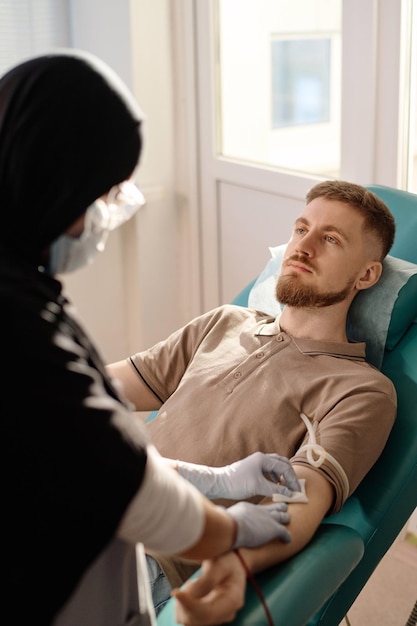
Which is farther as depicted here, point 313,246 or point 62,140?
point 313,246

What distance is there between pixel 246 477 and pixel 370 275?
591 mm

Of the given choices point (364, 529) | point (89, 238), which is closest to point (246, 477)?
point (364, 529)

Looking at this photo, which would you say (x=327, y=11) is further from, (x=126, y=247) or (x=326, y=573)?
(x=326, y=573)

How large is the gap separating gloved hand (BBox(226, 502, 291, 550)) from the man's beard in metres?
0.54

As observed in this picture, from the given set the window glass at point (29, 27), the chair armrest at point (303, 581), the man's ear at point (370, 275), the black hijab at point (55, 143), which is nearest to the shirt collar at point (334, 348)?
the man's ear at point (370, 275)

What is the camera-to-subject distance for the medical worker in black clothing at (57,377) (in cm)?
101

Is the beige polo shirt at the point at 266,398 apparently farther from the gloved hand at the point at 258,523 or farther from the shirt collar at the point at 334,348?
the gloved hand at the point at 258,523

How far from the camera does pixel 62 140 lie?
3.37ft

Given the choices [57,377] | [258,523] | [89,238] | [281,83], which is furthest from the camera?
[281,83]

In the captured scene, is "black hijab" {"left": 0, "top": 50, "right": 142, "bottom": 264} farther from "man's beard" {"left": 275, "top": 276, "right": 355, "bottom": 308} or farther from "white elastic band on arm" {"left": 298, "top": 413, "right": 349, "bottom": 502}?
"man's beard" {"left": 275, "top": 276, "right": 355, "bottom": 308}

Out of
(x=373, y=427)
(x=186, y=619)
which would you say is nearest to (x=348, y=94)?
(x=373, y=427)

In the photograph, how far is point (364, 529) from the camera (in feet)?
5.46

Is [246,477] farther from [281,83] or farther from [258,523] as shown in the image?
[281,83]

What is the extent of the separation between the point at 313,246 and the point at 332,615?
0.75 m
